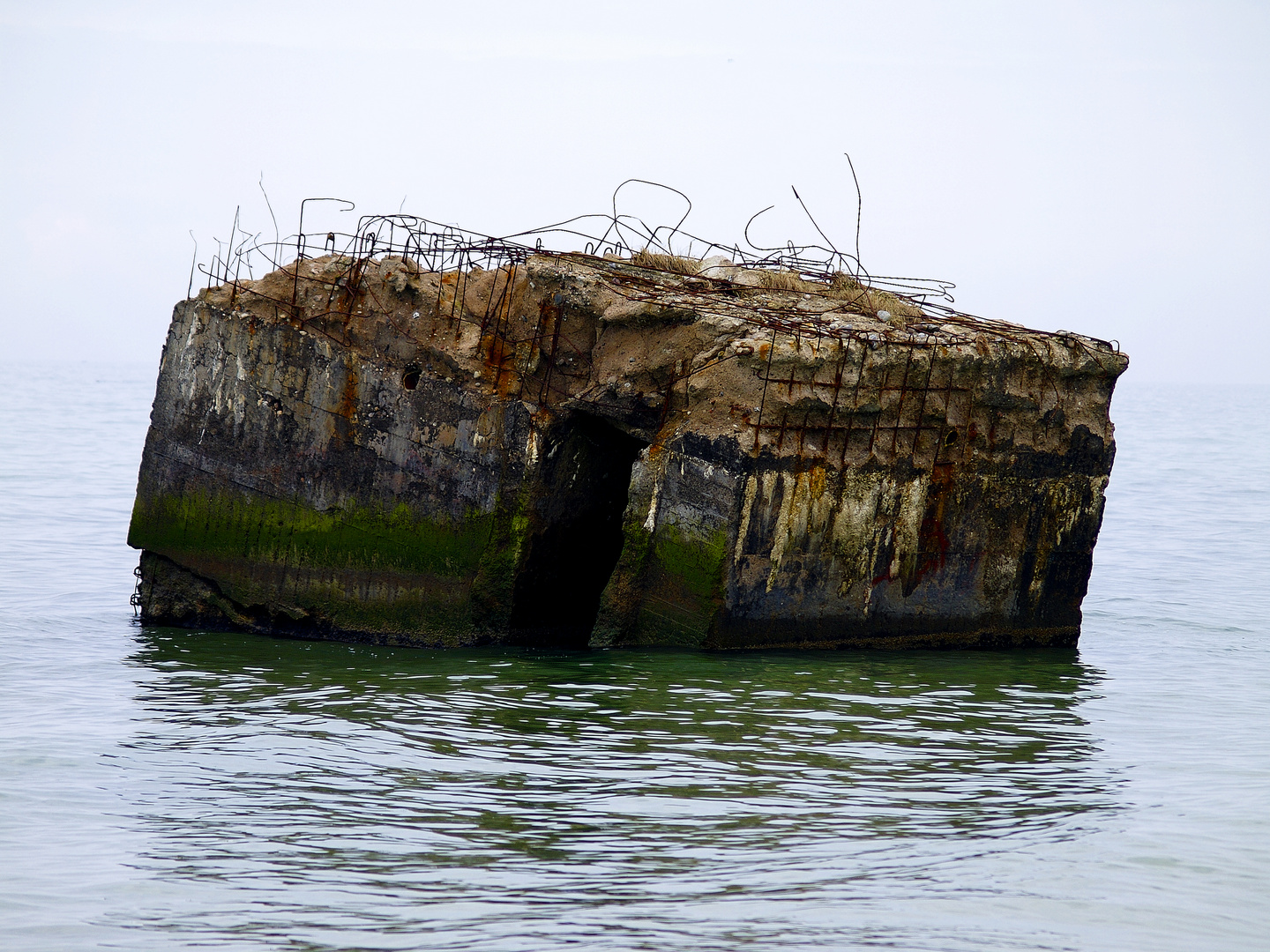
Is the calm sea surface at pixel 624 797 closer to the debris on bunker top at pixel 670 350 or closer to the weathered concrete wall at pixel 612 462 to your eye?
the weathered concrete wall at pixel 612 462

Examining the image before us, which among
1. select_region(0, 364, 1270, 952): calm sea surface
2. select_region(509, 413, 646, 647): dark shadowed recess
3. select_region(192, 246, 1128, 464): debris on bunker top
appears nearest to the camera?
select_region(0, 364, 1270, 952): calm sea surface

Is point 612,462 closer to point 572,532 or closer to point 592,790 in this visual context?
point 572,532

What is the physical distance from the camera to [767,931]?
14.1 feet

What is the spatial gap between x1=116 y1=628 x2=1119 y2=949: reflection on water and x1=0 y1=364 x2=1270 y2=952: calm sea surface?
20 mm

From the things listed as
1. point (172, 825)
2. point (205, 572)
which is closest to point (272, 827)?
point (172, 825)

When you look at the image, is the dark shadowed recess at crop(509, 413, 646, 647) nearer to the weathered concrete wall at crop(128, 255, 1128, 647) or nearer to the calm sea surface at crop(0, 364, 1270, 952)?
the weathered concrete wall at crop(128, 255, 1128, 647)

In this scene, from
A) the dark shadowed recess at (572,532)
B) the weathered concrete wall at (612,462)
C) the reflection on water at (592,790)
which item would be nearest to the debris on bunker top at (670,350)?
the weathered concrete wall at (612,462)

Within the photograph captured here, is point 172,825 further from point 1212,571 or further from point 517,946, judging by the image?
point 1212,571

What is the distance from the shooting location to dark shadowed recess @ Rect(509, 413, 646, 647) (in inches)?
343

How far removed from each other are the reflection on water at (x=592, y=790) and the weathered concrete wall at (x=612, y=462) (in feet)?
1.28

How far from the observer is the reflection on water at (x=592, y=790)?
4.45 meters

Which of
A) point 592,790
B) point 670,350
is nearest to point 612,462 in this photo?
point 670,350

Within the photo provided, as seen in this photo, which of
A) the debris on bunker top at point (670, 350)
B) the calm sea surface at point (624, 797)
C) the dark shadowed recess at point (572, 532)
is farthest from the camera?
the dark shadowed recess at point (572, 532)

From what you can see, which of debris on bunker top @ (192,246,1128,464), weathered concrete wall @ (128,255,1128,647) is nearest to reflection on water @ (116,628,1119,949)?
weathered concrete wall @ (128,255,1128,647)
